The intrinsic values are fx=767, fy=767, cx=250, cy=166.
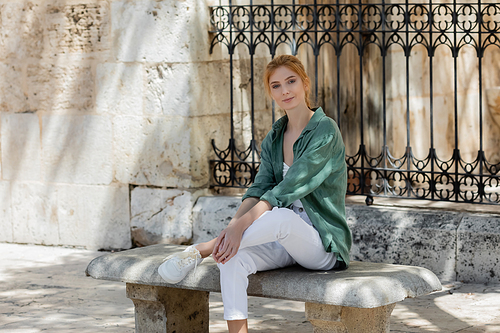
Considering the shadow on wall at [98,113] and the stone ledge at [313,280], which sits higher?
the shadow on wall at [98,113]

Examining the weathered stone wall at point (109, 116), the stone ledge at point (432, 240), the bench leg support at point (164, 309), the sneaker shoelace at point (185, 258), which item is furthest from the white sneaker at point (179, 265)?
the weathered stone wall at point (109, 116)

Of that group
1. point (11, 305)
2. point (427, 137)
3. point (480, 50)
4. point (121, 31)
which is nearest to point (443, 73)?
point (427, 137)

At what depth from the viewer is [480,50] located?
5.45m

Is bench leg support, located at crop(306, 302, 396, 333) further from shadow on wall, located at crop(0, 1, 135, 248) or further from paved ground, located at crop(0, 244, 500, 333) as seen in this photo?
shadow on wall, located at crop(0, 1, 135, 248)

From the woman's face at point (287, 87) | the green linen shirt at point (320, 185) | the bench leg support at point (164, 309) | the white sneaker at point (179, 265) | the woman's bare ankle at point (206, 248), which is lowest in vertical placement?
the bench leg support at point (164, 309)

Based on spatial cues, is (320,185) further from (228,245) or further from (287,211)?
(228,245)

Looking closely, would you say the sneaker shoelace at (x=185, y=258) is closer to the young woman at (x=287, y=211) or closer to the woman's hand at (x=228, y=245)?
the young woman at (x=287, y=211)

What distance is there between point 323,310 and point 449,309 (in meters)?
1.55

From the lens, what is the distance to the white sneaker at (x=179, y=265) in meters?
3.61

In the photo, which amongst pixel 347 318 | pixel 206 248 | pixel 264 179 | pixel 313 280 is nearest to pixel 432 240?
pixel 264 179

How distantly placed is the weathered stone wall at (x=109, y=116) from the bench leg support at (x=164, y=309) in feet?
6.90

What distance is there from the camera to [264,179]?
3.93 meters

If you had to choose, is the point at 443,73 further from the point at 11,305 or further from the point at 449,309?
the point at 11,305

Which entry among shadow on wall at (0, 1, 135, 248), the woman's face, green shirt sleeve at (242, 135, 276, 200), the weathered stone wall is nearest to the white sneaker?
green shirt sleeve at (242, 135, 276, 200)
